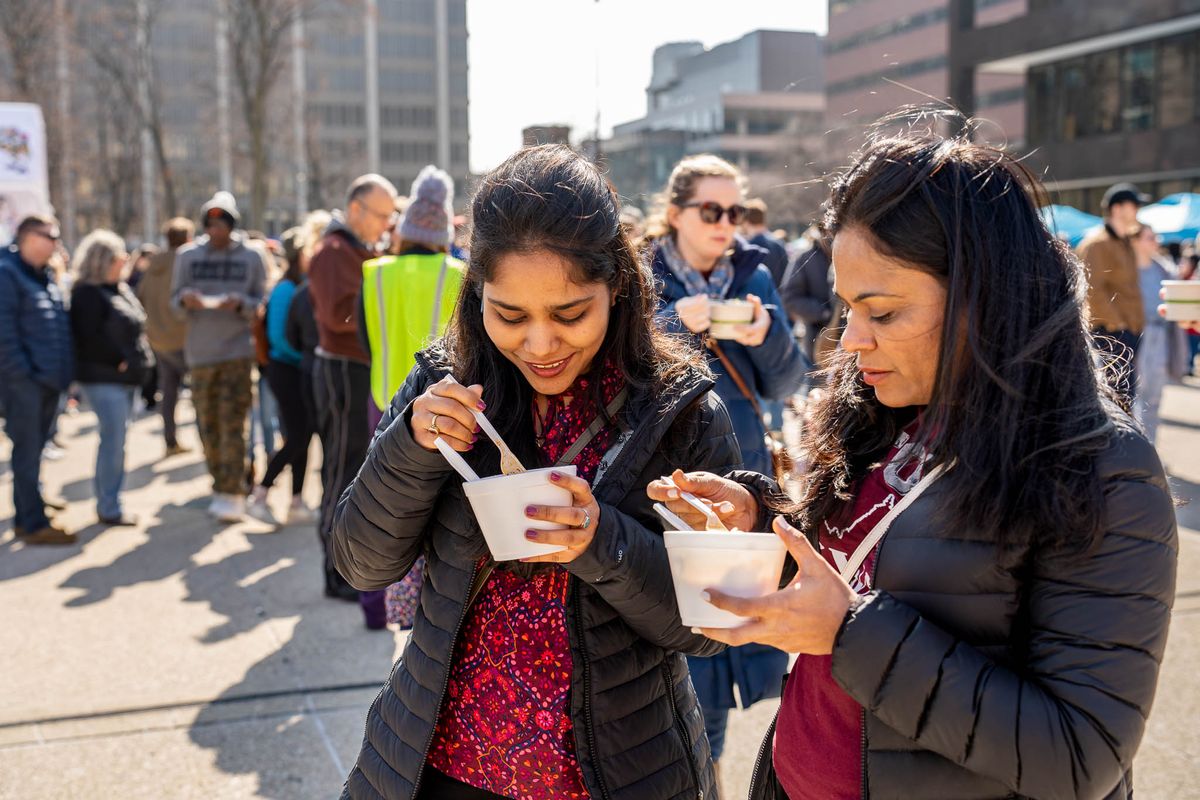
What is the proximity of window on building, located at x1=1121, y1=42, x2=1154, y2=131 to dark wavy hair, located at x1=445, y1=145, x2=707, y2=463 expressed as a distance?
32.1 m

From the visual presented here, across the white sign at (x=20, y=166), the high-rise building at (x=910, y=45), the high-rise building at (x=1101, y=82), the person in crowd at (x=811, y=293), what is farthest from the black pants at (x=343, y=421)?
the high-rise building at (x=910, y=45)

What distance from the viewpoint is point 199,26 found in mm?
79500

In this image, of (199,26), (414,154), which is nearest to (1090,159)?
(199,26)

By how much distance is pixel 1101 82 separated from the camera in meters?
31.1

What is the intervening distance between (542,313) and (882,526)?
713 mm

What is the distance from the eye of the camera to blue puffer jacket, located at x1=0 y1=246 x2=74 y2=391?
293 inches

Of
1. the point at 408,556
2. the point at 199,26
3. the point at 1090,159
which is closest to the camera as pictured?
the point at 408,556

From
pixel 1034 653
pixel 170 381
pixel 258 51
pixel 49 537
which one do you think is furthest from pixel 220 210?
pixel 258 51

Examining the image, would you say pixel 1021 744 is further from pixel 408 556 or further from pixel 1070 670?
pixel 408 556

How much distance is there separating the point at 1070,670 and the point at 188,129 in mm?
91591

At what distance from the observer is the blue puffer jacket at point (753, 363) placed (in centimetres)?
395

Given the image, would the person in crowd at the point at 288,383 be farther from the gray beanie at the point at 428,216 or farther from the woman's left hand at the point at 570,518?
the woman's left hand at the point at 570,518

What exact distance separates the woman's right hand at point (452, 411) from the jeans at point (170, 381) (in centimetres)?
964

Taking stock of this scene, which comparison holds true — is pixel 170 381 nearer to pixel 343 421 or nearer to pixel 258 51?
pixel 343 421
